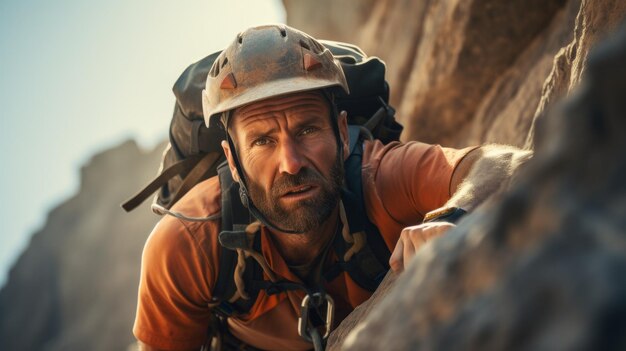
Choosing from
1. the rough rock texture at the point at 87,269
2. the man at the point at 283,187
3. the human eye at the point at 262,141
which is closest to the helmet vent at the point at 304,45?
the man at the point at 283,187

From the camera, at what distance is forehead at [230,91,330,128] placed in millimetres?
3986

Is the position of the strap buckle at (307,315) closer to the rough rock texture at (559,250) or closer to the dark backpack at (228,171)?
the dark backpack at (228,171)

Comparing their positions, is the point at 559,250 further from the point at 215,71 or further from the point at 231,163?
the point at 215,71

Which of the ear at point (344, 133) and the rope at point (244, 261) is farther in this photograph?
the ear at point (344, 133)

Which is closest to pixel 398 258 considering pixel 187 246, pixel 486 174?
pixel 486 174

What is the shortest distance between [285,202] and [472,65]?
456 centimetres

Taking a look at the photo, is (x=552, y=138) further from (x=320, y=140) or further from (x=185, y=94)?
Result: (x=185, y=94)

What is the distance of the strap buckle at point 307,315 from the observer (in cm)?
375

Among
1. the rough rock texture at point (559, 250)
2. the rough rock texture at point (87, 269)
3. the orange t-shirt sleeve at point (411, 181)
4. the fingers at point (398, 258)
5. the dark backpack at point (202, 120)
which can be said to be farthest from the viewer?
the rough rock texture at point (87, 269)

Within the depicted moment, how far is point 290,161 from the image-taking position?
381 cm

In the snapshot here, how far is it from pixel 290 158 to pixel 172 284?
114 centimetres

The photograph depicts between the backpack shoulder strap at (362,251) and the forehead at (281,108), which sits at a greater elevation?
the forehead at (281,108)

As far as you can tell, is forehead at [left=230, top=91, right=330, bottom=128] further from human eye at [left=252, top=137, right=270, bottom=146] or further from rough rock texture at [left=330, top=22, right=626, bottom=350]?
rough rock texture at [left=330, top=22, right=626, bottom=350]

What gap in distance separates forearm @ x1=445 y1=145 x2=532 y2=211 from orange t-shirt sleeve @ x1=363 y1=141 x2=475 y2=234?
0.20 metres
